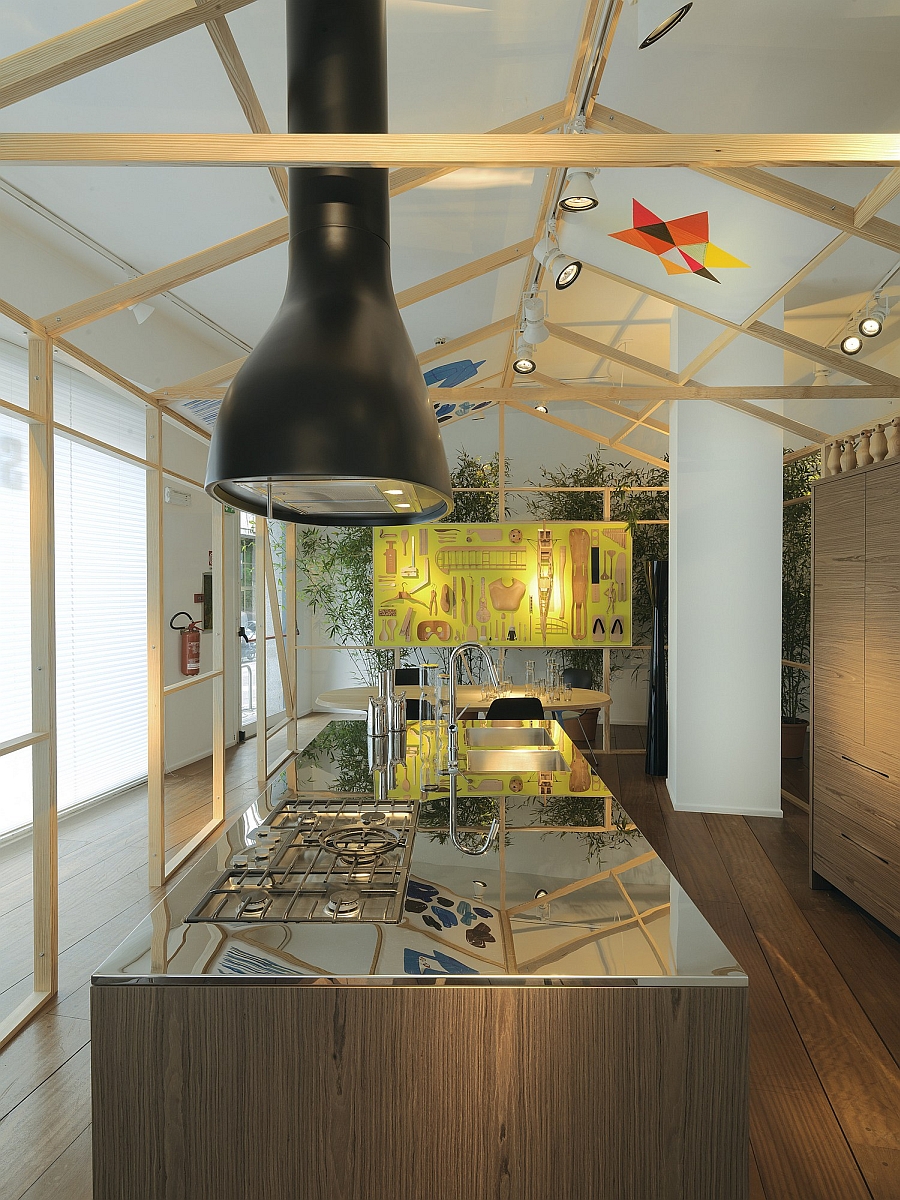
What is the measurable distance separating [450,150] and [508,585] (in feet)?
20.4

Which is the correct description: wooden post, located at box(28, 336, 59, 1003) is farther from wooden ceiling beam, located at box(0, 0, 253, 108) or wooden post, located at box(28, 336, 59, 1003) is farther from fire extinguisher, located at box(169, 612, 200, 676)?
fire extinguisher, located at box(169, 612, 200, 676)

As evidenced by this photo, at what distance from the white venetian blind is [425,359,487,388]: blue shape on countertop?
92.9 inches

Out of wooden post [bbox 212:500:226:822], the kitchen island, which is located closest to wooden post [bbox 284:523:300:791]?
wooden post [bbox 212:500:226:822]

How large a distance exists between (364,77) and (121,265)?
3.54 m

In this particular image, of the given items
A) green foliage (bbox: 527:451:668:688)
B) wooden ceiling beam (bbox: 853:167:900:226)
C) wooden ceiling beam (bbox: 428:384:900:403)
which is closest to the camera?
wooden ceiling beam (bbox: 853:167:900:226)

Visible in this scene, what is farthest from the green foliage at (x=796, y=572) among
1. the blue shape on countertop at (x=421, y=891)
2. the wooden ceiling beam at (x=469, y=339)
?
the blue shape on countertop at (x=421, y=891)

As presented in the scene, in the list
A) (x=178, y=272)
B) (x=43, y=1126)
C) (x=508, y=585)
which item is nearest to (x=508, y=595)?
(x=508, y=585)

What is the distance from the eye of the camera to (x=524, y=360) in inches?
224

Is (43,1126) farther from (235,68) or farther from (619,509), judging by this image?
(619,509)

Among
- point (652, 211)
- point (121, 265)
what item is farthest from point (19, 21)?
point (652, 211)

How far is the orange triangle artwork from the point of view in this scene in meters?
4.08

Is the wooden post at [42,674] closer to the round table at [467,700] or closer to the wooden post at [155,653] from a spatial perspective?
the wooden post at [155,653]

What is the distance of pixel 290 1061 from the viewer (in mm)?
1415

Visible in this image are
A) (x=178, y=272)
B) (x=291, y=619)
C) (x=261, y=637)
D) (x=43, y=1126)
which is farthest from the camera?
(x=291, y=619)
